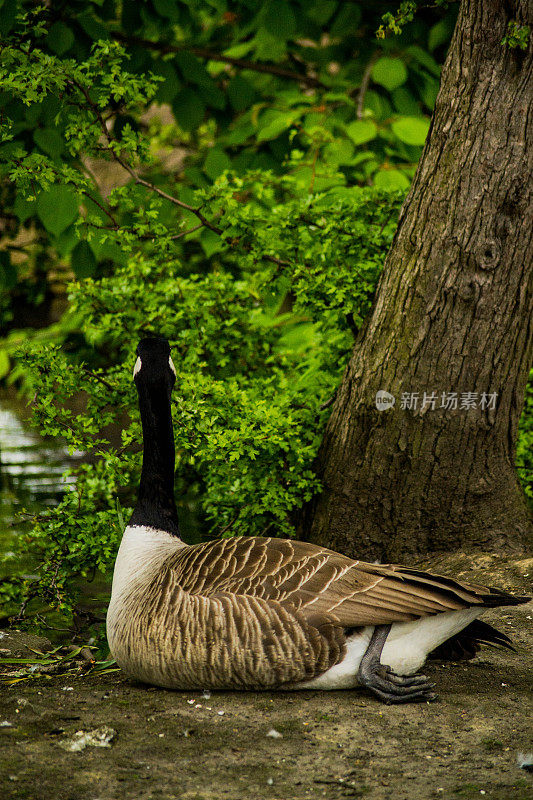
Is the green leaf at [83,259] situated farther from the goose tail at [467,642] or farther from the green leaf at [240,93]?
the goose tail at [467,642]

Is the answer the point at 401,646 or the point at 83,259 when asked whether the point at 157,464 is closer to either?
the point at 401,646

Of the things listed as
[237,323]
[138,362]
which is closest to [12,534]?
[237,323]

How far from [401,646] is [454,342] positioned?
1.95 m

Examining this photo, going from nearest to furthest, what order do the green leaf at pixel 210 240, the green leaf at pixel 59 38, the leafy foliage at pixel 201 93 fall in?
the leafy foliage at pixel 201 93, the green leaf at pixel 59 38, the green leaf at pixel 210 240

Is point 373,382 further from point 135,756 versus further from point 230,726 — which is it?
point 135,756

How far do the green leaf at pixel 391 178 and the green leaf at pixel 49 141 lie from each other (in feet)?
7.37

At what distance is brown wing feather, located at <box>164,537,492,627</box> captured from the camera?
10.8 feet

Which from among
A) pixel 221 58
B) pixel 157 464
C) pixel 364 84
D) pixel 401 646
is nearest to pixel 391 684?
pixel 401 646

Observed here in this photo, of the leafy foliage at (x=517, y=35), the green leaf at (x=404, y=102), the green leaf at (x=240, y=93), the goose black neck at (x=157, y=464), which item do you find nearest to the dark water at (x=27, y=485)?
the goose black neck at (x=157, y=464)

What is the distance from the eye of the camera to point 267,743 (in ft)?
9.79

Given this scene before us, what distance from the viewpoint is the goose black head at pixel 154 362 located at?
410cm

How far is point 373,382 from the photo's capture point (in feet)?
16.3

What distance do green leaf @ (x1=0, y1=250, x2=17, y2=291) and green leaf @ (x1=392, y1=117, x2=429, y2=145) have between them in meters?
3.09

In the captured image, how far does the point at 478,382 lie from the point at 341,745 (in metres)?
2.44
